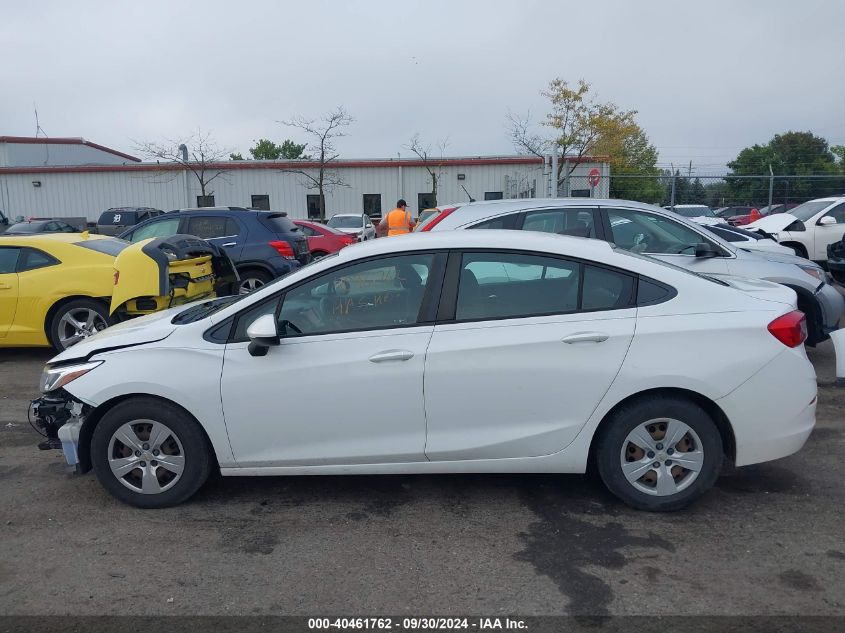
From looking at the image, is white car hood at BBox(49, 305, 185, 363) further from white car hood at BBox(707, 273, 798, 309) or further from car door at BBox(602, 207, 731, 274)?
car door at BBox(602, 207, 731, 274)

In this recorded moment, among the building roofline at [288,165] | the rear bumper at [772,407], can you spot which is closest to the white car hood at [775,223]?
the rear bumper at [772,407]

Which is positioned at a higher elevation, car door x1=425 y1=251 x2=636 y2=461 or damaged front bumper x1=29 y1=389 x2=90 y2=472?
car door x1=425 y1=251 x2=636 y2=461

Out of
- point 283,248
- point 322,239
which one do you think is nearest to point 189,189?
point 322,239

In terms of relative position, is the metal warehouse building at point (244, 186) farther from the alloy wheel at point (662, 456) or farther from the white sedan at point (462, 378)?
the alloy wheel at point (662, 456)

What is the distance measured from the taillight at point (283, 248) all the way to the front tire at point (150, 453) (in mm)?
7386

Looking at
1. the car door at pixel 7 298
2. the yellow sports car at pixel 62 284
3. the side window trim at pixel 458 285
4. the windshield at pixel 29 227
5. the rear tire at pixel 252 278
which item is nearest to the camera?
the side window trim at pixel 458 285

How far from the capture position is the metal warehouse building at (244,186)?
109ft

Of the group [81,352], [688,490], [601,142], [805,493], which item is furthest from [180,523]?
[601,142]

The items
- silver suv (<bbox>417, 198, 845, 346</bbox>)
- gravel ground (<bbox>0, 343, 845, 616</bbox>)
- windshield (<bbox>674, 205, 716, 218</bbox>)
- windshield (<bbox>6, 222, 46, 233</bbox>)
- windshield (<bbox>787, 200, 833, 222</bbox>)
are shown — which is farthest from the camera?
windshield (<bbox>6, 222, 46, 233</bbox>)

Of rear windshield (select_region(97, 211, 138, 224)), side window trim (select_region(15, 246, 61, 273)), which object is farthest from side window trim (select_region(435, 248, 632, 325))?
rear windshield (select_region(97, 211, 138, 224))

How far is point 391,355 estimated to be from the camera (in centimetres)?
412

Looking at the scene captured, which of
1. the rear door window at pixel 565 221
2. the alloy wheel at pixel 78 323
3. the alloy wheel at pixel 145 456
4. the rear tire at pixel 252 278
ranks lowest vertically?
the alloy wheel at pixel 145 456

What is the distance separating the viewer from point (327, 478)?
4.93 m

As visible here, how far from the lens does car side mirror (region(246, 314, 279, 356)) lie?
161 inches
